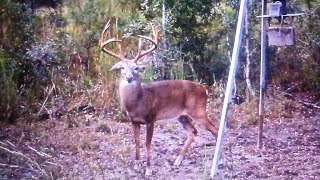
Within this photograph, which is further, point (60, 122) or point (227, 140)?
point (60, 122)

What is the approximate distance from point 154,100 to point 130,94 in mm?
293

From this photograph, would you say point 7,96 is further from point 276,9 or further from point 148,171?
point 276,9

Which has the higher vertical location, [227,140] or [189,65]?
[189,65]

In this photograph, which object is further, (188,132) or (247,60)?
(247,60)

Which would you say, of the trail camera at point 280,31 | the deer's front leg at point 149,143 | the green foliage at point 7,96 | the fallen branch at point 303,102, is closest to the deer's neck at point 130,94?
the deer's front leg at point 149,143

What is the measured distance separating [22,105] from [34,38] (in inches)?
66.3

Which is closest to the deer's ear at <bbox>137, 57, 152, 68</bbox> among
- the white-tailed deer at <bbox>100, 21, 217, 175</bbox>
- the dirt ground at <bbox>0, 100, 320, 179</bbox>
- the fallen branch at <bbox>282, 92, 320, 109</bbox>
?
the white-tailed deer at <bbox>100, 21, 217, 175</bbox>

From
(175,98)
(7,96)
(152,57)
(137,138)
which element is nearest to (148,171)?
(137,138)

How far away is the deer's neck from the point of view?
25.2 feet

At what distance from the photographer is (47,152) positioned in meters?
8.12

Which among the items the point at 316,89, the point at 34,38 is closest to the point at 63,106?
the point at 34,38

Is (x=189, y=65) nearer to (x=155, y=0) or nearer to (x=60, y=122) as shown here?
(x=155, y=0)

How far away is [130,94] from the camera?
25.2ft

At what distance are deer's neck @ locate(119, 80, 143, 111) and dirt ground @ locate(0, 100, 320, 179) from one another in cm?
57
